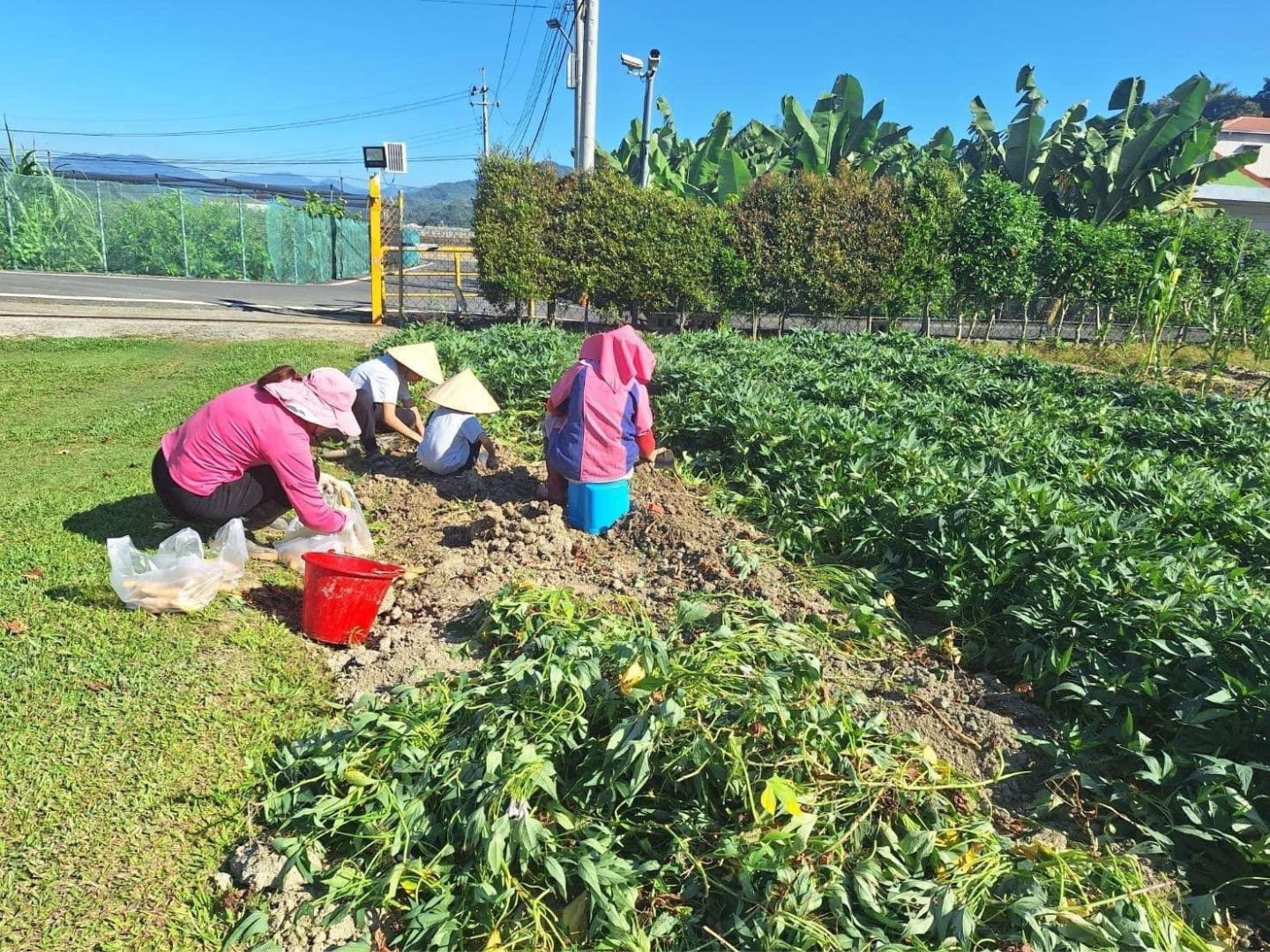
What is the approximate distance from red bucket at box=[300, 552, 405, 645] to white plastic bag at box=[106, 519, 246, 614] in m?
0.44

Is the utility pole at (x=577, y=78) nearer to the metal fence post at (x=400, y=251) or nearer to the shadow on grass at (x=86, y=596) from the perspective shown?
the metal fence post at (x=400, y=251)

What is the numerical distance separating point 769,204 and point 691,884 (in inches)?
587

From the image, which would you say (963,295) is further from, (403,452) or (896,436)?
(403,452)

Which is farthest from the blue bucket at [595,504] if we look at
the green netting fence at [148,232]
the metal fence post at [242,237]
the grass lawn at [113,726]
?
the metal fence post at [242,237]

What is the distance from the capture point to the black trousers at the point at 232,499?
176 inches

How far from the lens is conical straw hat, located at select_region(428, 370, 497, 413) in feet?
19.9

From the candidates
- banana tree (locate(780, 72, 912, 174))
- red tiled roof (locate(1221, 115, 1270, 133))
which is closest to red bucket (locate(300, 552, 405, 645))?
banana tree (locate(780, 72, 912, 174))

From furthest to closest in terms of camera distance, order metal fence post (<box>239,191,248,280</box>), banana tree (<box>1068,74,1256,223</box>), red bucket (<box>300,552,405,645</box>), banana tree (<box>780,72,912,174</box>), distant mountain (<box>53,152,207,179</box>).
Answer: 1. distant mountain (<box>53,152,207,179</box>)
2. metal fence post (<box>239,191,248,280</box>)
3. banana tree (<box>780,72,912,174</box>)
4. banana tree (<box>1068,74,1256,223</box>)
5. red bucket (<box>300,552,405,645</box>)

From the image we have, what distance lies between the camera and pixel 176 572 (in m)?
3.77

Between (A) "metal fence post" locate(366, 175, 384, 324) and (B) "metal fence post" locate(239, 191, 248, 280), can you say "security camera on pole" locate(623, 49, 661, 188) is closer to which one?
(A) "metal fence post" locate(366, 175, 384, 324)

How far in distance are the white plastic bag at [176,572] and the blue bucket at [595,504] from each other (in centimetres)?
189

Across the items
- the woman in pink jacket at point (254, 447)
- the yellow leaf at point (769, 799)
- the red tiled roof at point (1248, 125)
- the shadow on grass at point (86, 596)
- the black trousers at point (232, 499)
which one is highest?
the red tiled roof at point (1248, 125)

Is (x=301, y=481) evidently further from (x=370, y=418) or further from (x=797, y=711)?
(x=797, y=711)

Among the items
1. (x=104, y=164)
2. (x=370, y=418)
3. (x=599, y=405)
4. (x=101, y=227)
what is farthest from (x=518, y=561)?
(x=104, y=164)
